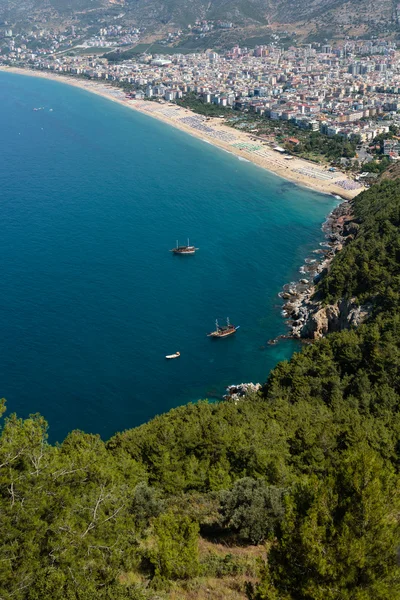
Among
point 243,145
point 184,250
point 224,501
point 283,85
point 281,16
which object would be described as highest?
point 281,16

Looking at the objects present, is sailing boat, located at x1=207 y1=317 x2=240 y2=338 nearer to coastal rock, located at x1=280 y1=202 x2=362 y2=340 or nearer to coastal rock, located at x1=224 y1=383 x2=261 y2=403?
coastal rock, located at x1=280 y1=202 x2=362 y2=340

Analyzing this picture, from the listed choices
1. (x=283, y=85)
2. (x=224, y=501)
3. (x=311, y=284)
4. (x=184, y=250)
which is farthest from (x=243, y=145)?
(x=224, y=501)

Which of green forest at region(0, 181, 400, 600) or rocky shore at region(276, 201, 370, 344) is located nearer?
green forest at region(0, 181, 400, 600)

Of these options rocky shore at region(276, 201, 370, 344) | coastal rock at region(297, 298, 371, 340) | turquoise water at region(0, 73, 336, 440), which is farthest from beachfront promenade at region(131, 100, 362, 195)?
coastal rock at region(297, 298, 371, 340)

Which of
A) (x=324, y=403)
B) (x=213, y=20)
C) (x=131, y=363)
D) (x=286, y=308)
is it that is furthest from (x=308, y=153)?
(x=213, y=20)

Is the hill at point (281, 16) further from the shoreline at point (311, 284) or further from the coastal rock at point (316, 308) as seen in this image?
the coastal rock at point (316, 308)

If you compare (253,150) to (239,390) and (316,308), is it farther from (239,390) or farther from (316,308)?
(239,390)

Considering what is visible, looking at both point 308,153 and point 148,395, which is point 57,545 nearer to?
point 148,395
